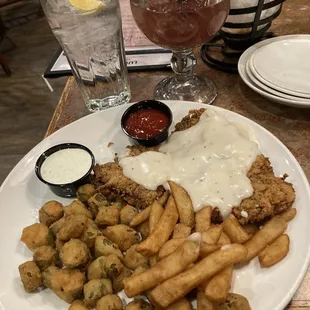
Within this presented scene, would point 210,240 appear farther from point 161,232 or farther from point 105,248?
point 105,248

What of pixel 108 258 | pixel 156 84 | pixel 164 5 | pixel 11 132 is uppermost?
pixel 164 5

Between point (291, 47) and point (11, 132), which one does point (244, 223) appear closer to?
point (291, 47)

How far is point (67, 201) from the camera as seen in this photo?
1.68 metres

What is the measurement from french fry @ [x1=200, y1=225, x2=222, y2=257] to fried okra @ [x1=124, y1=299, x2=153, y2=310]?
0.73 ft

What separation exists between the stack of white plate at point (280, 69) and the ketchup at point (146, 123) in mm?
467

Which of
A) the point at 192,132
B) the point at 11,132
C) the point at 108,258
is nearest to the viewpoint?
the point at 108,258

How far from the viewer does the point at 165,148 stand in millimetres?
1694

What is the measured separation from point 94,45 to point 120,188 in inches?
31.8

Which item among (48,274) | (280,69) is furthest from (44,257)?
(280,69)

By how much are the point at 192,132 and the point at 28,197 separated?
74cm

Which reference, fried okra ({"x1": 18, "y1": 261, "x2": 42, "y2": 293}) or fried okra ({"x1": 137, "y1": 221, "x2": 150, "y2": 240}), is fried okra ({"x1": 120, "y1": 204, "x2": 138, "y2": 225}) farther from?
fried okra ({"x1": 18, "y1": 261, "x2": 42, "y2": 293})

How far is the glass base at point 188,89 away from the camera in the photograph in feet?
6.86

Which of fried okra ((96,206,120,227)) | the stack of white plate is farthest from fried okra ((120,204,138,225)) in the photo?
the stack of white plate

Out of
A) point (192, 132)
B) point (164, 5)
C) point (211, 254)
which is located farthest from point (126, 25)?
point (211, 254)
